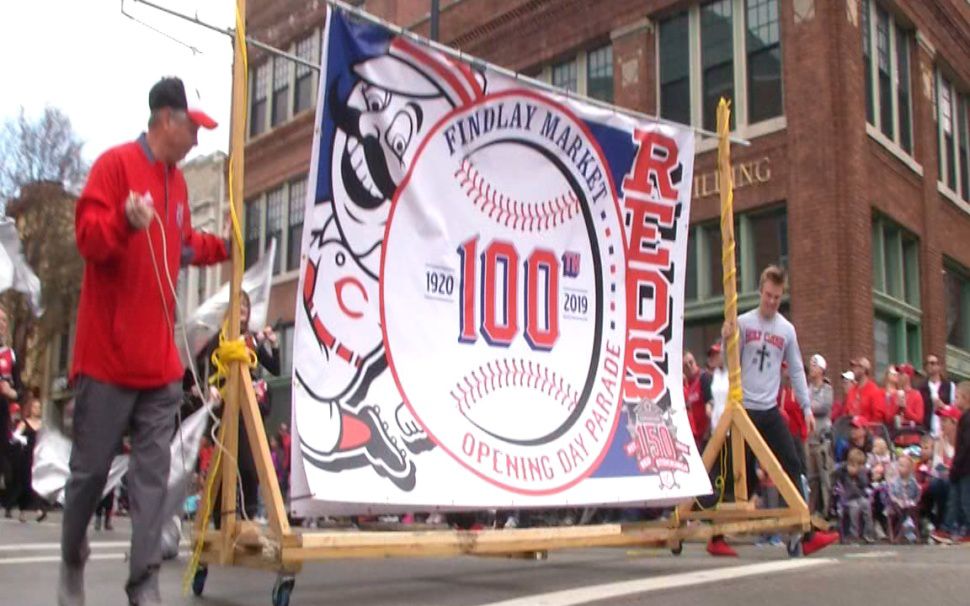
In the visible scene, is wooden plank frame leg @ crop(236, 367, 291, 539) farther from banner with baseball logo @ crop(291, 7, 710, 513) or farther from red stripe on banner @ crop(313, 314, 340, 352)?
red stripe on banner @ crop(313, 314, 340, 352)

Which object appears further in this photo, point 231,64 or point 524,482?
point 524,482

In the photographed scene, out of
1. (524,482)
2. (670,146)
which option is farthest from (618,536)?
(670,146)

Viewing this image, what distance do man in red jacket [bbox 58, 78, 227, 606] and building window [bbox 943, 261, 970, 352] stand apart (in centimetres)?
1719

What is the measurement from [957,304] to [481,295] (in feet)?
54.2

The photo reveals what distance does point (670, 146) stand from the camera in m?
6.59

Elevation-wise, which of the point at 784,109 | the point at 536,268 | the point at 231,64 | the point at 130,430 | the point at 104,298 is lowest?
the point at 130,430

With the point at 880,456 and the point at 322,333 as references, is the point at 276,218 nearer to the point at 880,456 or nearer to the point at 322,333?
the point at 880,456

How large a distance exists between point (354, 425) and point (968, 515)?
757cm

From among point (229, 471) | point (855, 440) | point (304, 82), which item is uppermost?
point (304, 82)

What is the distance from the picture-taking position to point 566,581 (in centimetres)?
532

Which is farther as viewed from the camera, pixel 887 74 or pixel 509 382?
pixel 887 74

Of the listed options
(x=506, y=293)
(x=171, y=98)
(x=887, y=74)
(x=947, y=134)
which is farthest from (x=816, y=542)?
(x=947, y=134)

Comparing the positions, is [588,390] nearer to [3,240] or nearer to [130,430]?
[130,430]

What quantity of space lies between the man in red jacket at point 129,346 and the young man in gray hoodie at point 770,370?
4.17 m
